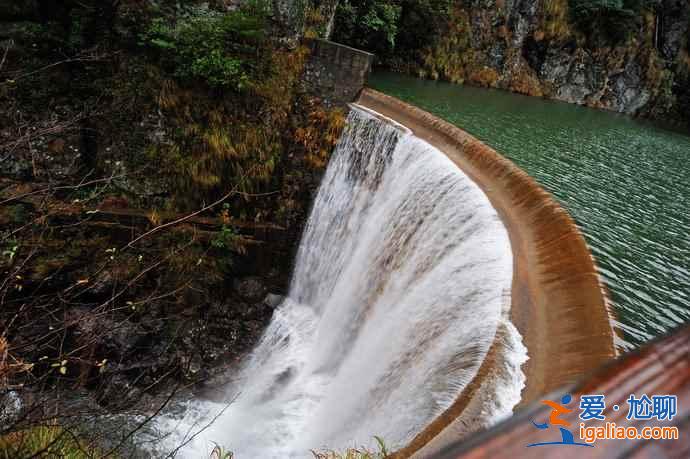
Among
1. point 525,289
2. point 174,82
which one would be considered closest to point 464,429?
point 525,289

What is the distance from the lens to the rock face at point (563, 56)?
20.7m

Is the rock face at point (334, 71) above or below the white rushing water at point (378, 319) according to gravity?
above

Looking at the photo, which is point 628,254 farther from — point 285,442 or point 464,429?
point 285,442

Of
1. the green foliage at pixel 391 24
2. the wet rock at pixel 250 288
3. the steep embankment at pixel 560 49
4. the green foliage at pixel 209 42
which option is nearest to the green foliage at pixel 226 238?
the wet rock at pixel 250 288

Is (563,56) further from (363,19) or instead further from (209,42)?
(209,42)

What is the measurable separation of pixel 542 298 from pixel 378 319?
2.34 m

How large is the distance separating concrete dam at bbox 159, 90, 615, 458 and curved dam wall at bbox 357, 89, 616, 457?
0.05ft

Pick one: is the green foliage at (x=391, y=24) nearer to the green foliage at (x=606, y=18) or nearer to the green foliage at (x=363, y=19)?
the green foliage at (x=363, y=19)

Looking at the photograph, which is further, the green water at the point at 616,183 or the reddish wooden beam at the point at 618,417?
the green water at the point at 616,183

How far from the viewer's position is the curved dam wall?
3.06 m

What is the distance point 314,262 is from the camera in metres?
8.21

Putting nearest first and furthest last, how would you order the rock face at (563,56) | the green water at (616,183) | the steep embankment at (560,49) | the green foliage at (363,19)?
the green water at (616,183) → the green foliage at (363,19) → the steep embankment at (560,49) → the rock face at (563,56)

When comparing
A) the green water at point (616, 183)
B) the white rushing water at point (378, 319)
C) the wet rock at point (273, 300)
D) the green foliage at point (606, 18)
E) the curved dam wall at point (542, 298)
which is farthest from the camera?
the green foliage at point (606, 18)

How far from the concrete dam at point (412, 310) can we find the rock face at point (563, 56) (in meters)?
13.6
